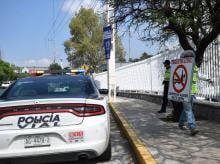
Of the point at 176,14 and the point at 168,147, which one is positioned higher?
the point at 176,14

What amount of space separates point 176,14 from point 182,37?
1.01 m

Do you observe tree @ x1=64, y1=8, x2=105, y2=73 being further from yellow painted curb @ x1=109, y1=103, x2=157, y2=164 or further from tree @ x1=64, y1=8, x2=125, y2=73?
yellow painted curb @ x1=109, y1=103, x2=157, y2=164

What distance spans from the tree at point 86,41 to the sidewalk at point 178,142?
159ft

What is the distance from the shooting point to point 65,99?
738 centimetres

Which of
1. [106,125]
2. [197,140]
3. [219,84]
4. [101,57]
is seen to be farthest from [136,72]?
[101,57]

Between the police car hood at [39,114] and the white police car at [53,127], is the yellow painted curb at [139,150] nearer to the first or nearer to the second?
the white police car at [53,127]

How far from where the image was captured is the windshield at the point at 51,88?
A: 26.8 ft

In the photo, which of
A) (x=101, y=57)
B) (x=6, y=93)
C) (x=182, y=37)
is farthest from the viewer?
(x=101, y=57)

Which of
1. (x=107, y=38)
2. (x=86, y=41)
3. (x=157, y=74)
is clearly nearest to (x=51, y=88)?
(x=157, y=74)

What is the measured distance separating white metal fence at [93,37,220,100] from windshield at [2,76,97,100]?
10.6 ft

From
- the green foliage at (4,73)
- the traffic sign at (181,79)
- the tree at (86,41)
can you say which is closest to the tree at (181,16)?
the traffic sign at (181,79)

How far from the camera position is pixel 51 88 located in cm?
856

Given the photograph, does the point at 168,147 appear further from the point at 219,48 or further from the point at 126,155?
the point at 219,48

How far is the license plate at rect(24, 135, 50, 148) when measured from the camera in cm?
710
